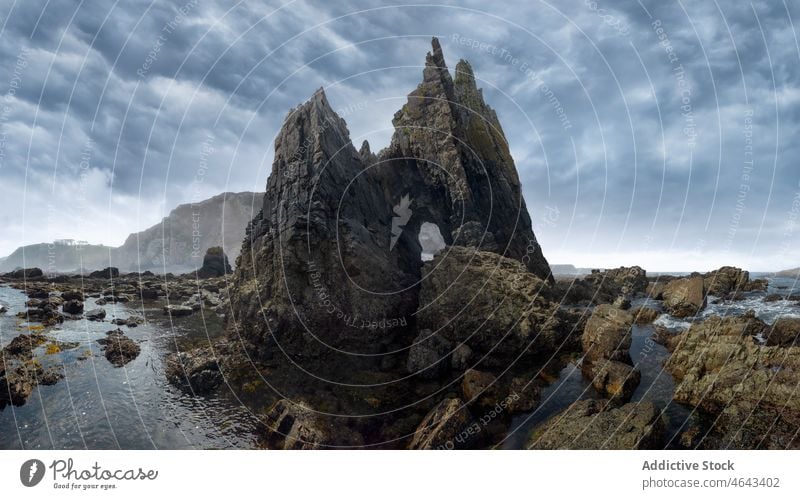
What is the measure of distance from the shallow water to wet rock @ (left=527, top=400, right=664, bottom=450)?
12409 millimetres

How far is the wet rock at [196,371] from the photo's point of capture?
19531 millimetres

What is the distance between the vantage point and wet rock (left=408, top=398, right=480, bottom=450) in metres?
13.1

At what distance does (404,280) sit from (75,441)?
71.3ft

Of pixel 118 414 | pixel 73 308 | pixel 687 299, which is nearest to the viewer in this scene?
pixel 118 414

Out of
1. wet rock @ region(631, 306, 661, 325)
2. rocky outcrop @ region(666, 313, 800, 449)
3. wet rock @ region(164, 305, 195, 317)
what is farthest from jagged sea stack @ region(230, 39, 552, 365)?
wet rock @ region(164, 305, 195, 317)

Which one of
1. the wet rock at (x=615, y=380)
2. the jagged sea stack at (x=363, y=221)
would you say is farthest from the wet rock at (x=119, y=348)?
the wet rock at (x=615, y=380)

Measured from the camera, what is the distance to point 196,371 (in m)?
20.5

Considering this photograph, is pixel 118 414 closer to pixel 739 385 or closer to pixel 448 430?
pixel 448 430

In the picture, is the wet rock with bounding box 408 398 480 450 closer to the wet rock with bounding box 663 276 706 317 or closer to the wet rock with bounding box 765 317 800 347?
the wet rock with bounding box 765 317 800 347

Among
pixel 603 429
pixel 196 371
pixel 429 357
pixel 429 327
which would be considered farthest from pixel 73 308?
pixel 603 429

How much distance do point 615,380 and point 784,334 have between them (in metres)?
13.5

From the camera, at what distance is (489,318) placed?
23984 mm

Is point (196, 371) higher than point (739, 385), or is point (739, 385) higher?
point (196, 371)

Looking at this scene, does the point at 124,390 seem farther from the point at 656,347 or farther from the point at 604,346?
the point at 656,347
